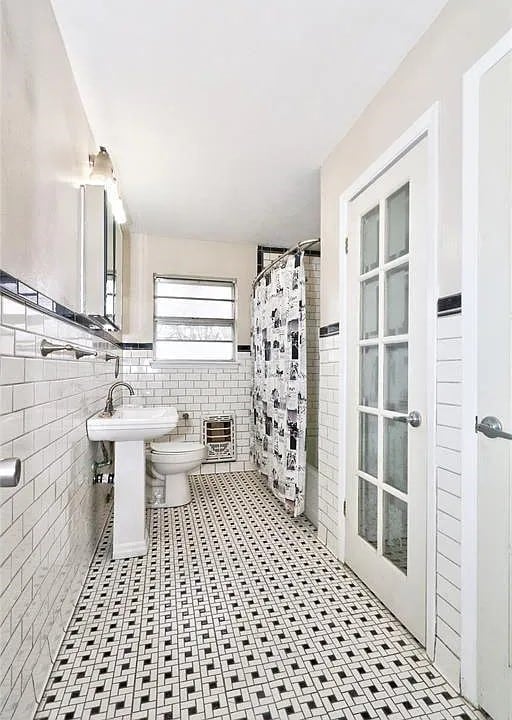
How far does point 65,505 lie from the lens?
1.60 metres

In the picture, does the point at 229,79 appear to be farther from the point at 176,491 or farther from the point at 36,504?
the point at 176,491

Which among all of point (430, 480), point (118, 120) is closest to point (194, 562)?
point (430, 480)

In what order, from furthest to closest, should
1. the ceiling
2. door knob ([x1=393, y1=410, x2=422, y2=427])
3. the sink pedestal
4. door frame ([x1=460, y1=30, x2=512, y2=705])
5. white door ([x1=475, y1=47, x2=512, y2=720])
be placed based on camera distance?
the sink pedestal
door knob ([x1=393, y1=410, x2=422, y2=427])
the ceiling
door frame ([x1=460, y1=30, x2=512, y2=705])
white door ([x1=475, y1=47, x2=512, y2=720])

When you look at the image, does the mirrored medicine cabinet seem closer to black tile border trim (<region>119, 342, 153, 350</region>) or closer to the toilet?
the toilet

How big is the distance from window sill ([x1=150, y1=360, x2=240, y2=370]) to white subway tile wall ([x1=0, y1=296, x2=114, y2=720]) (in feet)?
5.90

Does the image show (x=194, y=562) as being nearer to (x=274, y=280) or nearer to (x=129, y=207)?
(x=274, y=280)

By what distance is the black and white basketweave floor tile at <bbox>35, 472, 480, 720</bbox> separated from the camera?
122 centimetres

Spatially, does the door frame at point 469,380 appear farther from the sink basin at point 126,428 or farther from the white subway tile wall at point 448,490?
the sink basin at point 126,428

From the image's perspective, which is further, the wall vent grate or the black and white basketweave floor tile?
the wall vent grate

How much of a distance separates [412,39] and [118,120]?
55.9 inches

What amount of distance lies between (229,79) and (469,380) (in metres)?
1.61

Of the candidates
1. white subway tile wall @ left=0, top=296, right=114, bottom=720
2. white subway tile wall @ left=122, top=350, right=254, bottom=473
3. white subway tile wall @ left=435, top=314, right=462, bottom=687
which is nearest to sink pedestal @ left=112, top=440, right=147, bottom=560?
white subway tile wall @ left=0, top=296, right=114, bottom=720

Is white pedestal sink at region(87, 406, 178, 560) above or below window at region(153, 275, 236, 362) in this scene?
below

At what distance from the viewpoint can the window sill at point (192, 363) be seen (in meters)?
3.73
